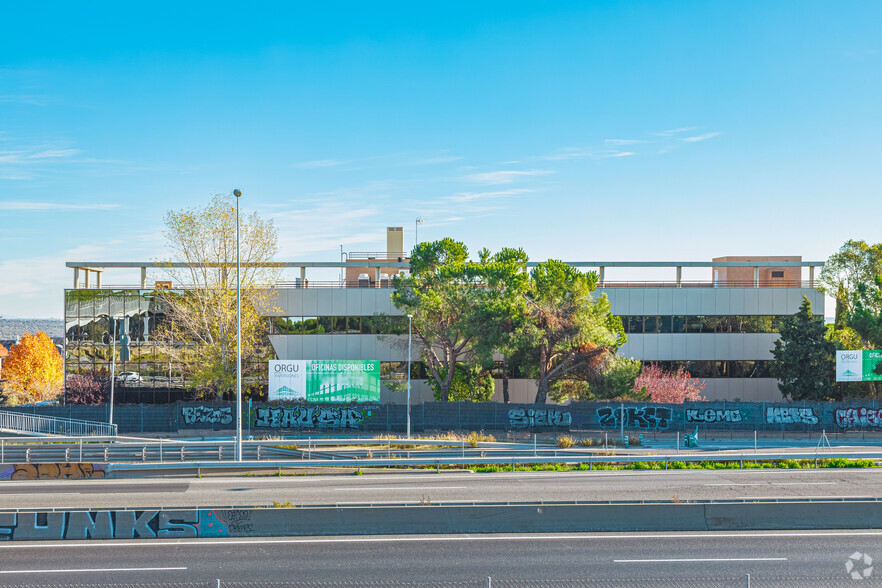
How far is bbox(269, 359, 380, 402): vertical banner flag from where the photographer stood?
A: 44156 millimetres

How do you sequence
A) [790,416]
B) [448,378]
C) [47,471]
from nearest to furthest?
[47,471]
[790,416]
[448,378]

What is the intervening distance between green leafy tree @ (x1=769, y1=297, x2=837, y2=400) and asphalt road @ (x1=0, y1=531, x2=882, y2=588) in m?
31.9

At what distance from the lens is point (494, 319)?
4250 centimetres

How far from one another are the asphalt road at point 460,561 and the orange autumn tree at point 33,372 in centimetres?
6622

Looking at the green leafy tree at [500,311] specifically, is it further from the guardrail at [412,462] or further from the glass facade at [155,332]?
the guardrail at [412,462]

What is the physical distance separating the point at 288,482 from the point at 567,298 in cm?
2395

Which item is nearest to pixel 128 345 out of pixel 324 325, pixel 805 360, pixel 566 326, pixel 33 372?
pixel 324 325

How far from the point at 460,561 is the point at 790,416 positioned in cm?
3440

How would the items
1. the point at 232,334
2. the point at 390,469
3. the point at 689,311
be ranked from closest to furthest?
1. the point at 390,469
2. the point at 232,334
3. the point at 689,311

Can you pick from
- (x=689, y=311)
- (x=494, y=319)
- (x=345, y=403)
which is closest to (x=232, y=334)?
(x=345, y=403)

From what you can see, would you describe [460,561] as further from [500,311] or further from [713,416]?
[713,416]

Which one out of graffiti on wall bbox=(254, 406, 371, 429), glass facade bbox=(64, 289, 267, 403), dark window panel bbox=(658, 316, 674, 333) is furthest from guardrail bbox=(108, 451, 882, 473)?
dark window panel bbox=(658, 316, 674, 333)

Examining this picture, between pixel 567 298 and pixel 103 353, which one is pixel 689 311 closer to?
pixel 567 298

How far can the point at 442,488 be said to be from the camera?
75.9 feet
